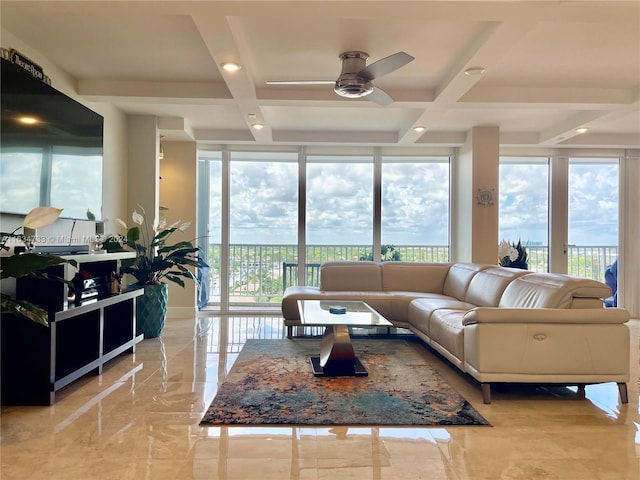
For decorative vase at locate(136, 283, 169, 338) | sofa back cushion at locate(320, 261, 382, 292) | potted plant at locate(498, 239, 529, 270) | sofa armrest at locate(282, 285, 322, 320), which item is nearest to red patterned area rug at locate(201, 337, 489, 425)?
sofa armrest at locate(282, 285, 322, 320)

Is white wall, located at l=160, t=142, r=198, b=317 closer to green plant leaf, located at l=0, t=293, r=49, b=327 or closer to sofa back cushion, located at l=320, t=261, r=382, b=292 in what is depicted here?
sofa back cushion, located at l=320, t=261, r=382, b=292

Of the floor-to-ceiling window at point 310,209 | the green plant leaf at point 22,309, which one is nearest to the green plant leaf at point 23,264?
the green plant leaf at point 22,309

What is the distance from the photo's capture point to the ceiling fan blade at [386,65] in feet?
8.72

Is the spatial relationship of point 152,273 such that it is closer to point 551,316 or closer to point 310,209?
point 310,209

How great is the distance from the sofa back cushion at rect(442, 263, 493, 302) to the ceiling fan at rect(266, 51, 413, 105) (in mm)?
2117

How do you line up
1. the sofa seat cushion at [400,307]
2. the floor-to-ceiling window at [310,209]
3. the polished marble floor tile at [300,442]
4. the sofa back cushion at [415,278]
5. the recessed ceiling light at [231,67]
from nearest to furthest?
the polished marble floor tile at [300,442]
the recessed ceiling light at [231,67]
the sofa seat cushion at [400,307]
the sofa back cushion at [415,278]
the floor-to-ceiling window at [310,209]

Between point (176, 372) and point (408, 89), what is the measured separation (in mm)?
3216

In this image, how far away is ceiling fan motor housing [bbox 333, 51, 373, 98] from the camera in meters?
3.13

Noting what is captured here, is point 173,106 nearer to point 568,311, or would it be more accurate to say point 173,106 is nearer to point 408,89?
point 408,89

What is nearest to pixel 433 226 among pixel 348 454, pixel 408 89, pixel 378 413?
pixel 408 89

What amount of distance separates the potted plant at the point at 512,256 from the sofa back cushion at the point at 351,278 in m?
1.67

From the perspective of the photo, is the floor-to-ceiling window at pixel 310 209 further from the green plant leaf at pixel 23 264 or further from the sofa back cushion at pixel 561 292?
the green plant leaf at pixel 23 264

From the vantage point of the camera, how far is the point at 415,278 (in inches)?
205

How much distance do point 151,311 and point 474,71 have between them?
12.4 feet
